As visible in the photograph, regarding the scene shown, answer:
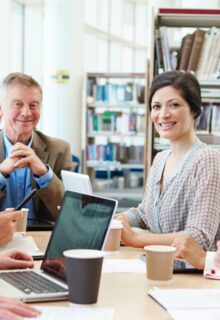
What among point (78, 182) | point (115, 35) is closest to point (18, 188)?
point (78, 182)

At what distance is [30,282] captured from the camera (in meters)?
1.50

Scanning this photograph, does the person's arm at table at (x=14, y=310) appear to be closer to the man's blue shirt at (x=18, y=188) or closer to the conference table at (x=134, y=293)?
the conference table at (x=134, y=293)

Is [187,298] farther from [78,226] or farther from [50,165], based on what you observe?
[50,165]

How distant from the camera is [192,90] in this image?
8.05 ft

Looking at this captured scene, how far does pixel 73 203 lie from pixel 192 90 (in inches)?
41.5

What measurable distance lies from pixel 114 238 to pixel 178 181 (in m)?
0.47

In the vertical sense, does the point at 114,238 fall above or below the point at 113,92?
below

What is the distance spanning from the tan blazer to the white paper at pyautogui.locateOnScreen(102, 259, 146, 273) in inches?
36.2

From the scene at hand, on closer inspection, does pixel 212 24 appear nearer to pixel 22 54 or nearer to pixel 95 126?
pixel 95 126

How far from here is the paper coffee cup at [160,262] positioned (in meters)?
1.55

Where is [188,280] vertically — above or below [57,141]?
below

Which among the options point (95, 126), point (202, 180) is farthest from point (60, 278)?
point (95, 126)

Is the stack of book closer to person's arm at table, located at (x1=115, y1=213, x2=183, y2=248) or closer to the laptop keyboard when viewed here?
person's arm at table, located at (x1=115, y1=213, x2=183, y2=248)

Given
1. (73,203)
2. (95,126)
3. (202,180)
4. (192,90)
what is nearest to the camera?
(73,203)
